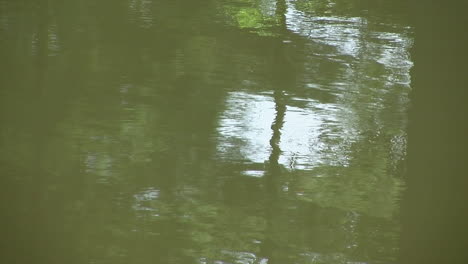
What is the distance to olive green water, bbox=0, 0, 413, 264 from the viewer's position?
321 cm

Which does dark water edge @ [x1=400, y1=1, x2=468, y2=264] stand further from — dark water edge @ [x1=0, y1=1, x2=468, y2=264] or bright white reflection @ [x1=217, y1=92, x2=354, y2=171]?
bright white reflection @ [x1=217, y1=92, x2=354, y2=171]

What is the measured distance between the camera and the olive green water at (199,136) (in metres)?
3.21

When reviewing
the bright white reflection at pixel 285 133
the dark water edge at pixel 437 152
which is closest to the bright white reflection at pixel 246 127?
the bright white reflection at pixel 285 133

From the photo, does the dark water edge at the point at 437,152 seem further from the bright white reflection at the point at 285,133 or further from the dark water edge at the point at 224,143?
the bright white reflection at the point at 285,133

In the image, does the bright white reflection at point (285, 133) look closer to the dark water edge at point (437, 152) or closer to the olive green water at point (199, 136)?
the olive green water at point (199, 136)

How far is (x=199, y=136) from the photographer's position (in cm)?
423

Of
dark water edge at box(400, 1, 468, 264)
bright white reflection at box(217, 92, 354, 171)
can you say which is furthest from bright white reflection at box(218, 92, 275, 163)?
dark water edge at box(400, 1, 468, 264)

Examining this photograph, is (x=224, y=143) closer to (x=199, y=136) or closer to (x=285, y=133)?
(x=199, y=136)

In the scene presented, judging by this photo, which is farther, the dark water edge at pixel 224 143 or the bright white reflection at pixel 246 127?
the bright white reflection at pixel 246 127

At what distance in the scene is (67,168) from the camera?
3744 millimetres

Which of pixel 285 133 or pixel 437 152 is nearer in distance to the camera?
pixel 437 152

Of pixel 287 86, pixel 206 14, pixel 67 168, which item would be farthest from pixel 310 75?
pixel 67 168

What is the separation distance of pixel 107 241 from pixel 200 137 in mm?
1275

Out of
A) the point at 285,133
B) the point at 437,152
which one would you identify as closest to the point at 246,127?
the point at 285,133
